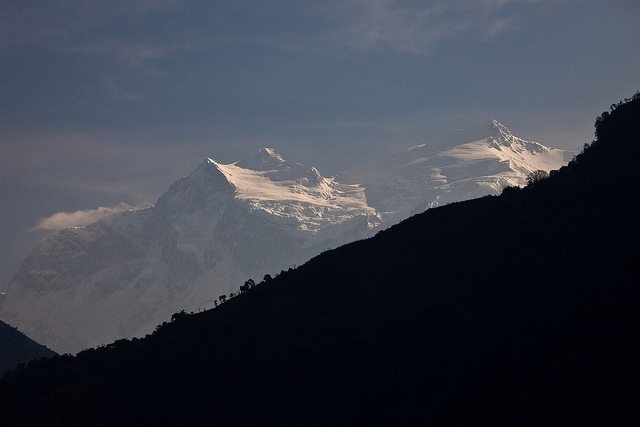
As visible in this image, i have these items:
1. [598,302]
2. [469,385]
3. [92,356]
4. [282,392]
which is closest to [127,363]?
[92,356]

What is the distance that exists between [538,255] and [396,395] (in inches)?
1705

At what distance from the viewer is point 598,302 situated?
133500 mm

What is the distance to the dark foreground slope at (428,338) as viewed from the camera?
121875 mm

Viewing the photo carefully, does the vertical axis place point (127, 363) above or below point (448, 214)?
below

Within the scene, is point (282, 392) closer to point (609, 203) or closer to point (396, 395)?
point (396, 395)

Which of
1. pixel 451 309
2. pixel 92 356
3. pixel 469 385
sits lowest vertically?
pixel 469 385

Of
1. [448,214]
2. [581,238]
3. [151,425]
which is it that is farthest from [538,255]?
[151,425]

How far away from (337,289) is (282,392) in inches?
1387

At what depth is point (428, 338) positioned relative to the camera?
141 metres

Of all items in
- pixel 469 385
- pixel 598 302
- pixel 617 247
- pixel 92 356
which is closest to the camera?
pixel 469 385

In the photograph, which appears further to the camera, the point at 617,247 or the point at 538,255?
the point at 538,255

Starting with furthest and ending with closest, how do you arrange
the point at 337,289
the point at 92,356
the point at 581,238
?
1. the point at 92,356
2. the point at 337,289
3. the point at 581,238

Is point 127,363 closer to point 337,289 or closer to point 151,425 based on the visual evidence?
point 151,425

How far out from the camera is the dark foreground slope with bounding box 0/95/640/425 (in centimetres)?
12188
